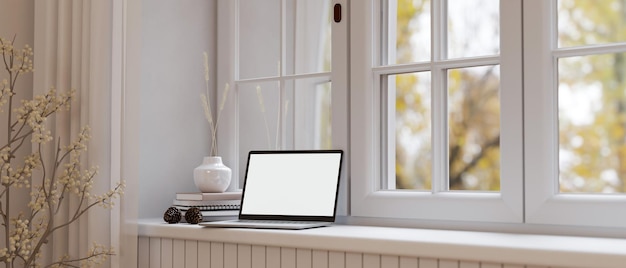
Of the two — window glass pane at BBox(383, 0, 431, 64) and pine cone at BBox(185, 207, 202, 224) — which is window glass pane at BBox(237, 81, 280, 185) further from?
window glass pane at BBox(383, 0, 431, 64)

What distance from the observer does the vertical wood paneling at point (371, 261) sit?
1.83 metres

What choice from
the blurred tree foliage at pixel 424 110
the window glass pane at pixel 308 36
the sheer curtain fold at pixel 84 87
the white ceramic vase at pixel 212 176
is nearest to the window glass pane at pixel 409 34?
the blurred tree foliage at pixel 424 110

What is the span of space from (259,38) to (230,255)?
877 millimetres

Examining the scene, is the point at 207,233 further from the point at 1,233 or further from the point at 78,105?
the point at 1,233

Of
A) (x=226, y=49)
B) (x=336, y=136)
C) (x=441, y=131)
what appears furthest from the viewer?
(x=226, y=49)

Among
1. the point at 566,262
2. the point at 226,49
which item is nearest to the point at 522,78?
the point at 566,262

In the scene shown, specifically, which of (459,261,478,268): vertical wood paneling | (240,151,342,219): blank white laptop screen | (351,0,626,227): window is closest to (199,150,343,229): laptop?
(240,151,342,219): blank white laptop screen

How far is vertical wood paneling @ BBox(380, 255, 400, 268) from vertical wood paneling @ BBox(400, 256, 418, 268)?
0.01m

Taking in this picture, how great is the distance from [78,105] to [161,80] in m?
0.30

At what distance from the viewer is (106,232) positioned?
242 cm

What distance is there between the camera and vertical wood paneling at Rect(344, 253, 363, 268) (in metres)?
1.86

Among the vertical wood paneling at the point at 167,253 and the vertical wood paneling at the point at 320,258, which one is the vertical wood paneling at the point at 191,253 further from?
the vertical wood paneling at the point at 320,258

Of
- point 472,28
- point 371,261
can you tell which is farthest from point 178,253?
point 472,28

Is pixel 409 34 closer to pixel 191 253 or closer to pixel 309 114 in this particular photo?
pixel 309 114
